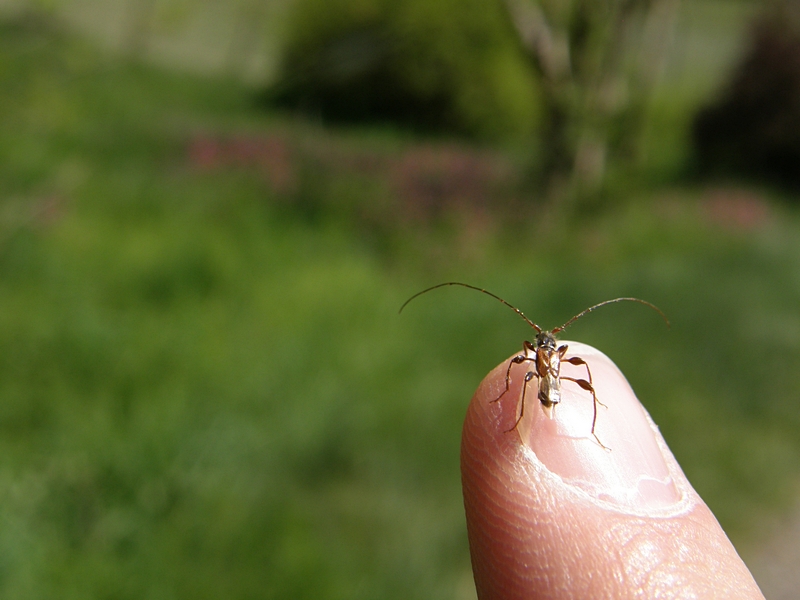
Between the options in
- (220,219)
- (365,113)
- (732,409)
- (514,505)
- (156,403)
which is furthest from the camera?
(365,113)

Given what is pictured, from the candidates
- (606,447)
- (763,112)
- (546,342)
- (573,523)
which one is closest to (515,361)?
(546,342)

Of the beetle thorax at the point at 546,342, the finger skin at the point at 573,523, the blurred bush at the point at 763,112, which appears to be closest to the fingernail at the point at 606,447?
A: the finger skin at the point at 573,523

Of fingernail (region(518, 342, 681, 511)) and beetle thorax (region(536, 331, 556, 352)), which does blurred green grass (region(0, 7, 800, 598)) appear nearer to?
beetle thorax (region(536, 331, 556, 352))

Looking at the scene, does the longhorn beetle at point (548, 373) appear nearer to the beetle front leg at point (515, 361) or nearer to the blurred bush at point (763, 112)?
the beetle front leg at point (515, 361)

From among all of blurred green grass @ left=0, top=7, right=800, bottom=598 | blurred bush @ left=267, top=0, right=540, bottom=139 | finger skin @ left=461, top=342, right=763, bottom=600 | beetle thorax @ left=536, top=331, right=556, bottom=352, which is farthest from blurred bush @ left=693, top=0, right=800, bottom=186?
finger skin @ left=461, top=342, right=763, bottom=600

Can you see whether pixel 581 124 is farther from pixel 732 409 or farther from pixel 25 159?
pixel 25 159

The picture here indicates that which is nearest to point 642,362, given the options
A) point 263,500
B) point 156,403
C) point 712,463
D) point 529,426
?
point 712,463
